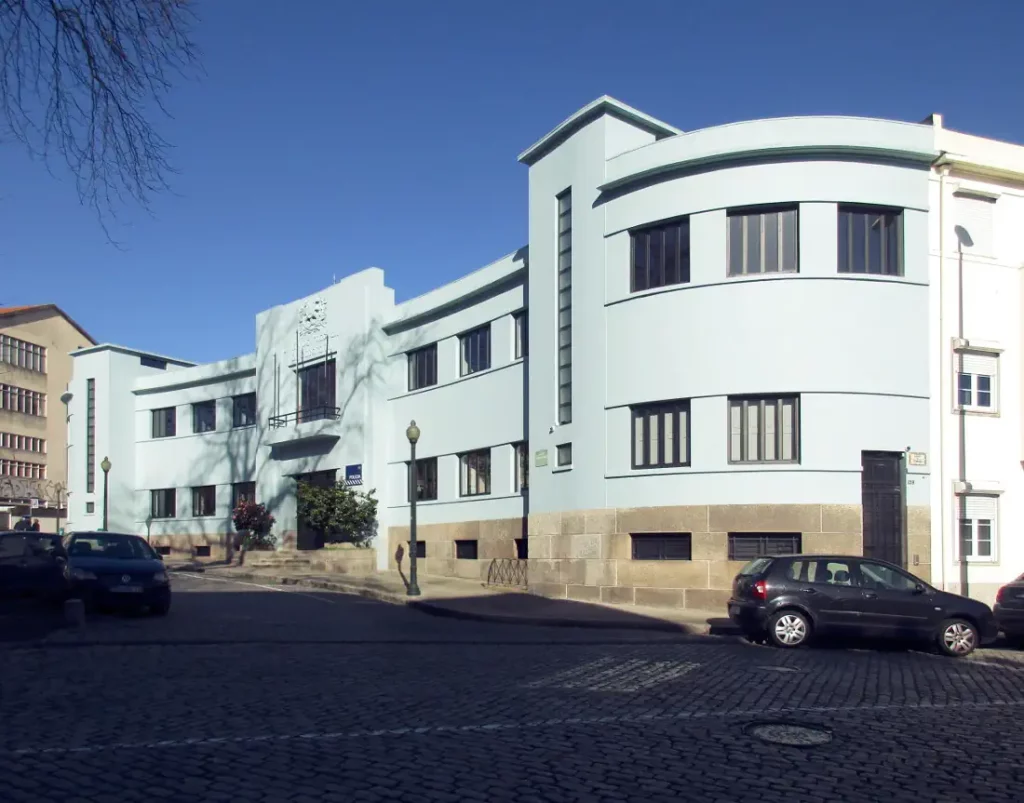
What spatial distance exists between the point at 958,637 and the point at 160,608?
42.8 ft

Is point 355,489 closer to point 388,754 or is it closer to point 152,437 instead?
point 152,437

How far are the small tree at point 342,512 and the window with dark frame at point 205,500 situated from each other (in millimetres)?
9186

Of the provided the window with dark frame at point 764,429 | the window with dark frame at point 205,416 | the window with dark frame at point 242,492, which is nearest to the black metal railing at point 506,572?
the window with dark frame at point 764,429

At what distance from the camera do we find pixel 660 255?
21156 mm

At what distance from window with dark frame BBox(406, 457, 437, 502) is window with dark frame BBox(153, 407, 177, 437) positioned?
15.1 metres

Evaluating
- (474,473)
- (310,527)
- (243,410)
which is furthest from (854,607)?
(243,410)

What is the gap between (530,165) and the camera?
2470 centimetres

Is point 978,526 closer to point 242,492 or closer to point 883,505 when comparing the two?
point 883,505

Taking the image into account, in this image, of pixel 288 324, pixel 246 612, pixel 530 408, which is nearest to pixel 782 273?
pixel 530 408

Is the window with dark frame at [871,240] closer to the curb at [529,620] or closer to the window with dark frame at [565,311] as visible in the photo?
the window with dark frame at [565,311]

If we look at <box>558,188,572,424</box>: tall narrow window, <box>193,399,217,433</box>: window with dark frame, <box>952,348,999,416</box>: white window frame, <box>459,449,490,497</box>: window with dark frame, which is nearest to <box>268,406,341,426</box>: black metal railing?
<box>193,399,217,433</box>: window with dark frame

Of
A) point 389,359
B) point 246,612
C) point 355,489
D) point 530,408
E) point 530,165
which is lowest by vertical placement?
point 246,612

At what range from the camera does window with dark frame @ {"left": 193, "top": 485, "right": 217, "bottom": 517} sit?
3875 centimetres

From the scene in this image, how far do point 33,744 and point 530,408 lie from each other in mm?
16937
